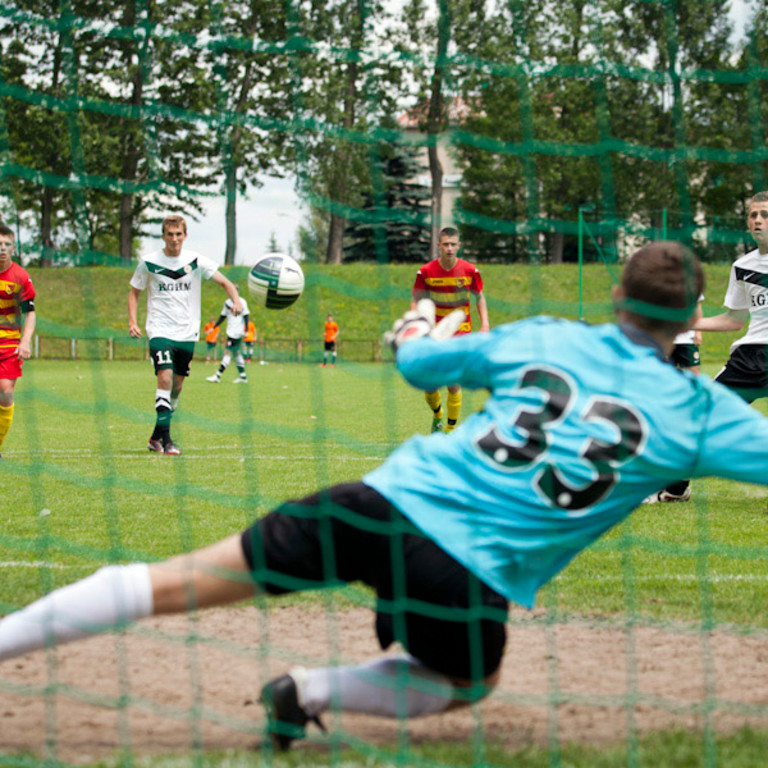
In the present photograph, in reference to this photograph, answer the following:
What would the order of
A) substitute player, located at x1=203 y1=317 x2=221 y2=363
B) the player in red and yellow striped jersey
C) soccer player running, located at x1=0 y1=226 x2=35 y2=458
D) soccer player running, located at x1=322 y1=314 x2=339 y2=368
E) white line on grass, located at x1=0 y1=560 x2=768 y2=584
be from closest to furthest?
white line on grass, located at x1=0 y1=560 x2=768 y2=584, soccer player running, located at x1=0 y1=226 x2=35 y2=458, the player in red and yellow striped jersey, substitute player, located at x1=203 y1=317 x2=221 y2=363, soccer player running, located at x1=322 y1=314 x2=339 y2=368

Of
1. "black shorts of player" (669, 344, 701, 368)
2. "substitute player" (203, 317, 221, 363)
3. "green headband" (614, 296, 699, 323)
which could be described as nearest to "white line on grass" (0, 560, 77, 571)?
"green headband" (614, 296, 699, 323)

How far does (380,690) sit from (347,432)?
25.5 feet

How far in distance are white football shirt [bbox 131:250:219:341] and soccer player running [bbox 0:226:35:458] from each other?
47.9 inches

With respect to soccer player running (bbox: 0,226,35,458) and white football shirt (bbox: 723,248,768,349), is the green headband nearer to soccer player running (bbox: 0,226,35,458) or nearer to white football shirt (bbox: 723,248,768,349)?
white football shirt (bbox: 723,248,768,349)

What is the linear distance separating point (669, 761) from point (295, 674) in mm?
990

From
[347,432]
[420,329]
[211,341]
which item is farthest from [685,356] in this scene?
[211,341]

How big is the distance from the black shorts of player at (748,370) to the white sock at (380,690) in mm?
4414

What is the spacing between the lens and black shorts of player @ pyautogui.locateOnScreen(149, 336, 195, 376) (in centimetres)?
845

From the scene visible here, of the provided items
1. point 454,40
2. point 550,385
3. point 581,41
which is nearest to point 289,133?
point 454,40

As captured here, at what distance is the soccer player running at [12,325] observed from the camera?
725 centimetres

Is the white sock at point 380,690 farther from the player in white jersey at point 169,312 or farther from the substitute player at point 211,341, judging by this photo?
the substitute player at point 211,341

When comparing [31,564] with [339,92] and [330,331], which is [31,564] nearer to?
[339,92]

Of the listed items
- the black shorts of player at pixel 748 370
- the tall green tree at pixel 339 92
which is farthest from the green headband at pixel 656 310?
the black shorts of player at pixel 748 370

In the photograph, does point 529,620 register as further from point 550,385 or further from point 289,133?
point 289,133
